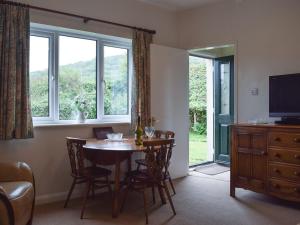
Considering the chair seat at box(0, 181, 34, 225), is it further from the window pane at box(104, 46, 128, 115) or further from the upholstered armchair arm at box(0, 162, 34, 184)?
the window pane at box(104, 46, 128, 115)

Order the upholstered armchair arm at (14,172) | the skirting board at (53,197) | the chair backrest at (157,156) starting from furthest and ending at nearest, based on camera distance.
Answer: the skirting board at (53,197)
the chair backrest at (157,156)
the upholstered armchair arm at (14,172)

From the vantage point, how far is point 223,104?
611cm

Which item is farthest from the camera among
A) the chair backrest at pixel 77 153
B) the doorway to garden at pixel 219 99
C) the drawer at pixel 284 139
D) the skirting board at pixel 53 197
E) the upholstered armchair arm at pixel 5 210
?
the doorway to garden at pixel 219 99

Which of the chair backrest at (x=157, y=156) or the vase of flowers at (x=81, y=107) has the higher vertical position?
the vase of flowers at (x=81, y=107)

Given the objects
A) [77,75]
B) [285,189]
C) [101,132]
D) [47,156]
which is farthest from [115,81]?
[285,189]

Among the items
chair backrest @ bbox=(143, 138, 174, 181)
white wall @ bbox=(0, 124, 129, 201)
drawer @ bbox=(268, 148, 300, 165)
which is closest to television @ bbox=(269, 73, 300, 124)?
drawer @ bbox=(268, 148, 300, 165)

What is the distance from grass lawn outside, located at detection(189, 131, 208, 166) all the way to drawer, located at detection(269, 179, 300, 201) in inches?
100

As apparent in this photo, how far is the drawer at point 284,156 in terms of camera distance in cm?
338

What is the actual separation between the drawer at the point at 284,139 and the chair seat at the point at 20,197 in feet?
8.61

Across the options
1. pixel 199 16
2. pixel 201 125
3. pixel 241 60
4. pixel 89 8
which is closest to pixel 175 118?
pixel 241 60

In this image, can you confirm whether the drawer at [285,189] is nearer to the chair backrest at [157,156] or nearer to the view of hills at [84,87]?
the chair backrest at [157,156]

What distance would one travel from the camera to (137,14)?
4.65 m

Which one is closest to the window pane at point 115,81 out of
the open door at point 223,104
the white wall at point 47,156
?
the white wall at point 47,156

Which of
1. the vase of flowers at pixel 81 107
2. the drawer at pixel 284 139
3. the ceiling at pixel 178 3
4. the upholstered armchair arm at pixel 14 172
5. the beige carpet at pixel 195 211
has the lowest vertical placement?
the beige carpet at pixel 195 211
